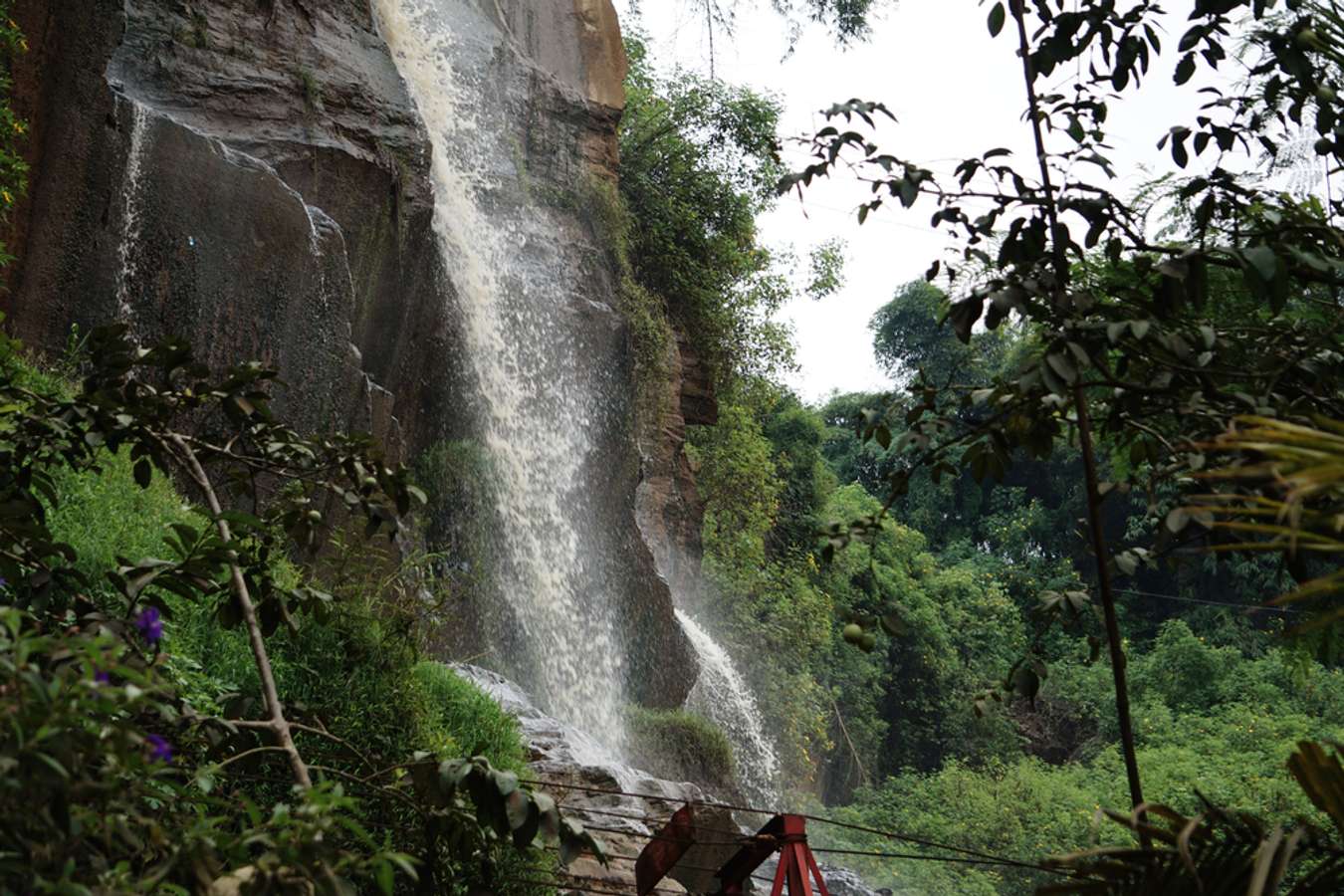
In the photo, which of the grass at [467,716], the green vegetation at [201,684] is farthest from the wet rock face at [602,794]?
the green vegetation at [201,684]

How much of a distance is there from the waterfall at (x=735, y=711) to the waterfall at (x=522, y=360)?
3270 millimetres

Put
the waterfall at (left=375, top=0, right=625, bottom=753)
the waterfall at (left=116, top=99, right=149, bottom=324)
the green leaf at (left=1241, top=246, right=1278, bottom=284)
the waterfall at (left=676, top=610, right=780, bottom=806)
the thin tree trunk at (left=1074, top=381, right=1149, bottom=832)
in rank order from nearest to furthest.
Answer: the green leaf at (left=1241, top=246, right=1278, bottom=284)
the thin tree trunk at (left=1074, top=381, right=1149, bottom=832)
the waterfall at (left=116, top=99, right=149, bottom=324)
the waterfall at (left=375, top=0, right=625, bottom=753)
the waterfall at (left=676, top=610, right=780, bottom=806)

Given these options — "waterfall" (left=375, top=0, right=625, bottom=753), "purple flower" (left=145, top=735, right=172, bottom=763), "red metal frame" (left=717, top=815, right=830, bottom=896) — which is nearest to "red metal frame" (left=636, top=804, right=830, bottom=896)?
"red metal frame" (left=717, top=815, right=830, bottom=896)

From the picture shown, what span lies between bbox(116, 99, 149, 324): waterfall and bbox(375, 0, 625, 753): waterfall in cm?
374

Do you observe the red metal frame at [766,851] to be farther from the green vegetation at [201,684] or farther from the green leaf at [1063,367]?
the green leaf at [1063,367]

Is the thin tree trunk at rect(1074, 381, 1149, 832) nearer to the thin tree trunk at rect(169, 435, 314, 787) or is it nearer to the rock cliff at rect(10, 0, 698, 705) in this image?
the thin tree trunk at rect(169, 435, 314, 787)

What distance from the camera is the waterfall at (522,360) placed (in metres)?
11.6

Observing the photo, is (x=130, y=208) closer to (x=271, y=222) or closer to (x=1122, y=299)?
(x=271, y=222)

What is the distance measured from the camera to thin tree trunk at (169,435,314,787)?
230 centimetres

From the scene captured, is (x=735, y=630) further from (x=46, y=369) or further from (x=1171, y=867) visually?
(x=1171, y=867)

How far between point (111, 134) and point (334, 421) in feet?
7.10

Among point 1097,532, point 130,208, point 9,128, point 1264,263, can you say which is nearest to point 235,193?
point 130,208

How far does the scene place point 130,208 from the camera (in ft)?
25.4

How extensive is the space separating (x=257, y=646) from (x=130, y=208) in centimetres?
593
